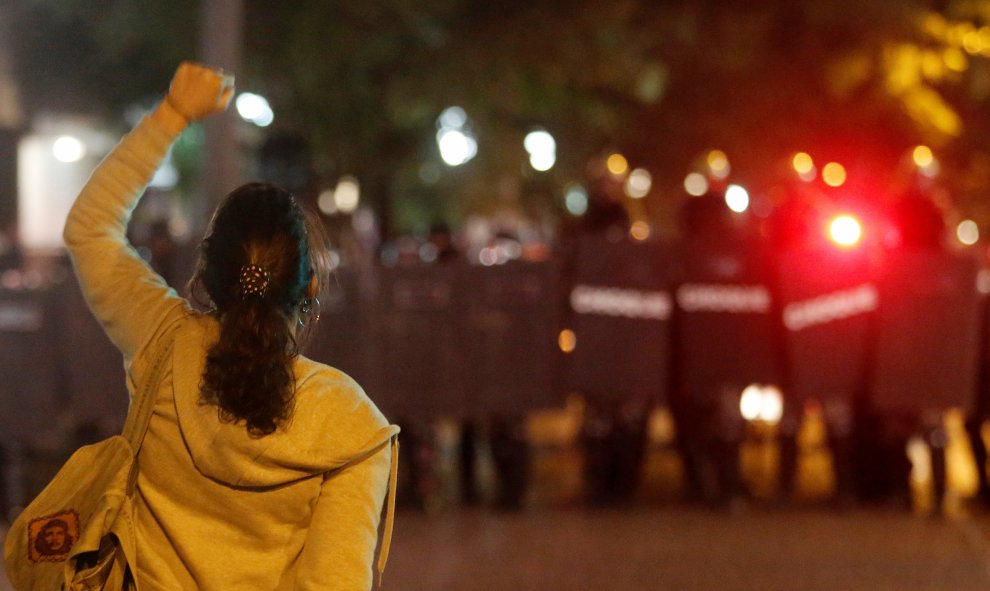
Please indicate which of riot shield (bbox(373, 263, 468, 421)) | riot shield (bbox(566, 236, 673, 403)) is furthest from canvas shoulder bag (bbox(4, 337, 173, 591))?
riot shield (bbox(566, 236, 673, 403))

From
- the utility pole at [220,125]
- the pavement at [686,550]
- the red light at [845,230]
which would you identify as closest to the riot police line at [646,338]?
the red light at [845,230]

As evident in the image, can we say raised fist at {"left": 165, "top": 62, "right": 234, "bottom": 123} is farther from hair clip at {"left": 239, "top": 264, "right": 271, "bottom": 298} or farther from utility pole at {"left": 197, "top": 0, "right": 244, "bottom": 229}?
utility pole at {"left": 197, "top": 0, "right": 244, "bottom": 229}

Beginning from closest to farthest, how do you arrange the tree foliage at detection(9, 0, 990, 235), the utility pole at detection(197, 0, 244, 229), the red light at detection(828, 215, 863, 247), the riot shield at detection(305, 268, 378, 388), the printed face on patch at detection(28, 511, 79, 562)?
1. the printed face on patch at detection(28, 511, 79, 562)
2. the utility pole at detection(197, 0, 244, 229)
3. the riot shield at detection(305, 268, 378, 388)
4. the red light at detection(828, 215, 863, 247)
5. the tree foliage at detection(9, 0, 990, 235)

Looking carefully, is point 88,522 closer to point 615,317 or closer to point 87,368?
point 87,368

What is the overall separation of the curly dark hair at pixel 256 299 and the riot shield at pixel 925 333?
349 inches

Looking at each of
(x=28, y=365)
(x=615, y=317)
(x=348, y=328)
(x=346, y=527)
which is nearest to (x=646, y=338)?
(x=615, y=317)

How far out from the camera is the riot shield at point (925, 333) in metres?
11.4

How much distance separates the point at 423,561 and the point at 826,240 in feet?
13.3

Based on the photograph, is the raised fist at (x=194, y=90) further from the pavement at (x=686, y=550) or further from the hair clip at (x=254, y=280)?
the pavement at (x=686, y=550)

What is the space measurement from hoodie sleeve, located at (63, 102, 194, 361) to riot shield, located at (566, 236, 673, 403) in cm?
812

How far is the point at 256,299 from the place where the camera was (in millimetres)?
3088

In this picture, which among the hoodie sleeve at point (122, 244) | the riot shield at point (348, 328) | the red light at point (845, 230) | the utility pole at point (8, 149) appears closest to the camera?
the hoodie sleeve at point (122, 244)

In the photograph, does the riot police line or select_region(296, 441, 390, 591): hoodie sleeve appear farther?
the riot police line

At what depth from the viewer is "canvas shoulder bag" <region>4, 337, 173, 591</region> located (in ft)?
10.2
